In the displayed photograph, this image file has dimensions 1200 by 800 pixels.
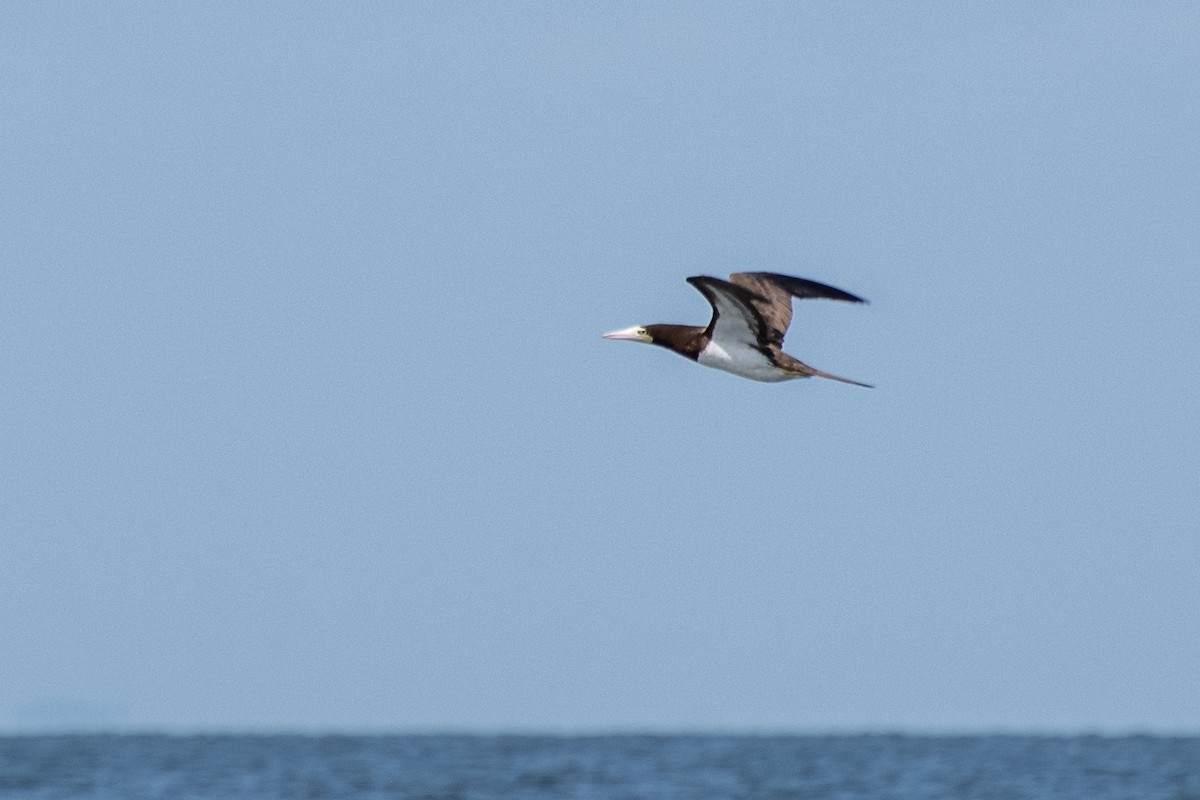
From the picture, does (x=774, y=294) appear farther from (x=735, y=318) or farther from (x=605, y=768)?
(x=605, y=768)

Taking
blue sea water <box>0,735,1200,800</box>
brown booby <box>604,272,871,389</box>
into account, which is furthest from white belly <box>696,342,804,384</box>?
blue sea water <box>0,735,1200,800</box>

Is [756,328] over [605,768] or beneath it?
over

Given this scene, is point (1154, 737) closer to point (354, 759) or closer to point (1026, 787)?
point (354, 759)

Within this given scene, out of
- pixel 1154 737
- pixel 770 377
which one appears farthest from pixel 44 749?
pixel 770 377

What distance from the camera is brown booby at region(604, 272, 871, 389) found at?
82.8 feet

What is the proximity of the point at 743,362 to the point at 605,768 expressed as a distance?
4168cm

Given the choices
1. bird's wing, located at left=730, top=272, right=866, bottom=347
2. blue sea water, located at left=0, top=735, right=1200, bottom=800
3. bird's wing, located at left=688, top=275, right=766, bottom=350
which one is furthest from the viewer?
blue sea water, located at left=0, top=735, right=1200, bottom=800

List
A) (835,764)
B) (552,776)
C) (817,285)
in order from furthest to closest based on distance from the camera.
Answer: (835,764), (552,776), (817,285)

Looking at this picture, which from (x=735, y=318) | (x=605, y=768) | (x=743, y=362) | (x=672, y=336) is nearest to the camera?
(x=735, y=318)

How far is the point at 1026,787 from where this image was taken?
5631cm

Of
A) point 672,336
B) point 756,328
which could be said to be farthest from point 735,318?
point 672,336

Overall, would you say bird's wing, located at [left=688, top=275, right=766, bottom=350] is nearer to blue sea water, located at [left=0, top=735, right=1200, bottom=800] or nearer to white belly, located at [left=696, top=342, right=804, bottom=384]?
white belly, located at [left=696, top=342, right=804, bottom=384]

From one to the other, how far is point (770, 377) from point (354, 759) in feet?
174

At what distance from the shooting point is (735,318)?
83.4 feet
